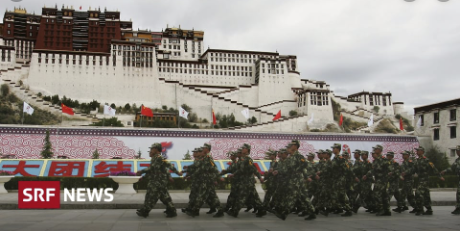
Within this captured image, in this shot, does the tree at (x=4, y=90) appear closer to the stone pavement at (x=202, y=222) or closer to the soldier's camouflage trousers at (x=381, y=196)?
the stone pavement at (x=202, y=222)

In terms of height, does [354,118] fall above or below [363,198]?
above

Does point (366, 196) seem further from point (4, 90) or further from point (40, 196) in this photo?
point (4, 90)

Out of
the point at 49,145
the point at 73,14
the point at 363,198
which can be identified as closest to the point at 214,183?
the point at 363,198

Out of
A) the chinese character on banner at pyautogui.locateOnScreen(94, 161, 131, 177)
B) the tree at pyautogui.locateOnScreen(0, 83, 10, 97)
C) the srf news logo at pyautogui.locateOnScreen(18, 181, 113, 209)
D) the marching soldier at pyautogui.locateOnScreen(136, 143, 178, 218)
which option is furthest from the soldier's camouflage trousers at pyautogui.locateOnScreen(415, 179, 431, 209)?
the tree at pyautogui.locateOnScreen(0, 83, 10, 97)

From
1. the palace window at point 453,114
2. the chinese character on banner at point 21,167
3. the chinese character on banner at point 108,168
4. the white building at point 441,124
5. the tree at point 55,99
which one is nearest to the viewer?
the chinese character on banner at point 21,167

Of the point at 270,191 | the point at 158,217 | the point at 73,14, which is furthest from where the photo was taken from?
the point at 73,14

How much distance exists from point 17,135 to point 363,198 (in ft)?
60.8

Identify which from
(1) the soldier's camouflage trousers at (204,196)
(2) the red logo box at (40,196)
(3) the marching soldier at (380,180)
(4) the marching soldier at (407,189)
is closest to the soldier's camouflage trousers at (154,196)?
(1) the soldier's camouflage trousers at (204,196)

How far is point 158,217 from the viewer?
8.49 m

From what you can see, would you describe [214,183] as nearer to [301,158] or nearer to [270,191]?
[270,191]

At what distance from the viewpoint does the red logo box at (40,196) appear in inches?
390

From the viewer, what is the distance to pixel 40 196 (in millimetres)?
10555

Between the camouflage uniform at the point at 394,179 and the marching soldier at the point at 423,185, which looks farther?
the camouflage uniform at the point at 394,179

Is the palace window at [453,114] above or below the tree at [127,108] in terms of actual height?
below
